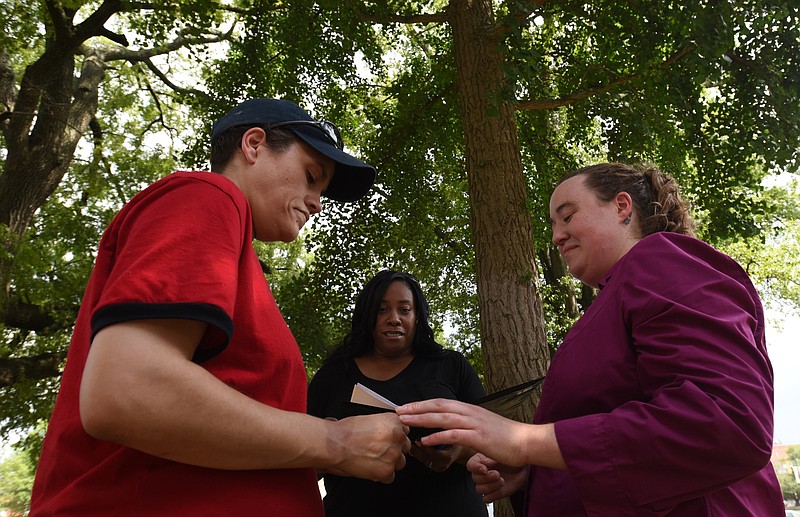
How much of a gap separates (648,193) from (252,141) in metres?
1.15

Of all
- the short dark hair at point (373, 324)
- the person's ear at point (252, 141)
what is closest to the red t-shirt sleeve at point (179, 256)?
the person's ear at point (252, 141)

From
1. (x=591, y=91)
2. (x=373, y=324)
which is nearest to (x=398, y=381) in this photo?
(x=373, y=324)

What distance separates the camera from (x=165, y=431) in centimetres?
107

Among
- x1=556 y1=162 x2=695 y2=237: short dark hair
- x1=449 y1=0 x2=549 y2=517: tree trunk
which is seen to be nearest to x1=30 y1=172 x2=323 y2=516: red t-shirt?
x1=556 y1=162 x2=695 y2=237: short dark hair

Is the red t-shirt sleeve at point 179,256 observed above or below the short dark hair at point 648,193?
below

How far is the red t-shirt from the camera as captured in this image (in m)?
1.07

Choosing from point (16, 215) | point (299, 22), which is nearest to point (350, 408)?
point (299, 22)

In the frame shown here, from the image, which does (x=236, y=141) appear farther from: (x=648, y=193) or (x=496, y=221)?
(x=496, y=221)

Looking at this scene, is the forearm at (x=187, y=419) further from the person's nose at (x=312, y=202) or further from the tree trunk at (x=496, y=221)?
the tree trunk at (x=496, y=221)

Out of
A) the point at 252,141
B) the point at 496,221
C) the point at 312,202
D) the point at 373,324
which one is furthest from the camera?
the point at 496,221

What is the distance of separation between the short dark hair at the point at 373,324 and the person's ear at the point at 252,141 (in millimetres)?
1917

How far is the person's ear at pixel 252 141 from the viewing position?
1.57m

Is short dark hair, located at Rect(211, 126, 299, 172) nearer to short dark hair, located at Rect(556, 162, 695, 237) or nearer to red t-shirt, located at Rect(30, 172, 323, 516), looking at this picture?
red t-shirt, located at Rect(30, 172, 323, 516)

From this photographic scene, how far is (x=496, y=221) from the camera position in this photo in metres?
4.61
